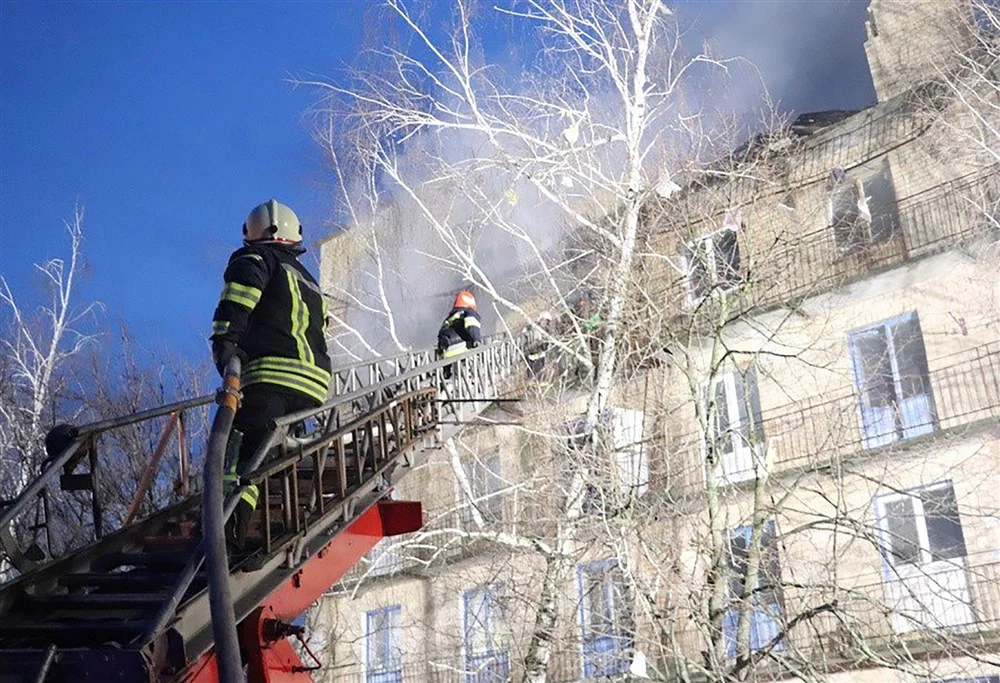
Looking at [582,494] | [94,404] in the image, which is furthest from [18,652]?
[94,404]

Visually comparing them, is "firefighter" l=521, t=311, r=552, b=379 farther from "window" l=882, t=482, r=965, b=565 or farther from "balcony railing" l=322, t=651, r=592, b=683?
"window" l=882, t=482, r=965, b=565

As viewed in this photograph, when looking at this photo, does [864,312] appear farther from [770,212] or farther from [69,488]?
[69,488]

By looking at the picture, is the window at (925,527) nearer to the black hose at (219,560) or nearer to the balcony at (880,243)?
the balcony at (880,243)

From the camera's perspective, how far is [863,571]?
12.8 m

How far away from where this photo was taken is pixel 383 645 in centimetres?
1800

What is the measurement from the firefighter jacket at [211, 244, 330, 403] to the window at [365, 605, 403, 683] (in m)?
13.0

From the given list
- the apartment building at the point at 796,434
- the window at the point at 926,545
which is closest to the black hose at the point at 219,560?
the apartment building at the point at 796,434

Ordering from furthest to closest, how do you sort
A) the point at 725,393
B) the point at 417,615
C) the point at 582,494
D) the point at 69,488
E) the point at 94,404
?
the point at 94,404 → the point at 417,615 → the point at 725,393 → the point at 582,494 → the point at 69,488

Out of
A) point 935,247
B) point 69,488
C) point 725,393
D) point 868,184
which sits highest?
point 868,184

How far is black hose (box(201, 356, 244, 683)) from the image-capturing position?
2565 mm

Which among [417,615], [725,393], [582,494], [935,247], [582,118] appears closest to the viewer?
[582,494]

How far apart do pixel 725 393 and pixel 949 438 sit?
3627 millimetres

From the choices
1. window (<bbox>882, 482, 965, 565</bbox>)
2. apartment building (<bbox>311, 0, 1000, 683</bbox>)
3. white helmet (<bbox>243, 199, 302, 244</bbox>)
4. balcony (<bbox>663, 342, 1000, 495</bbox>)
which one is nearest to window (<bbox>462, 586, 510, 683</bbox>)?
apartment building (<bbox>311, 0, 1000, 683</bbox>)

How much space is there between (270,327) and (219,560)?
2230 millimetres
